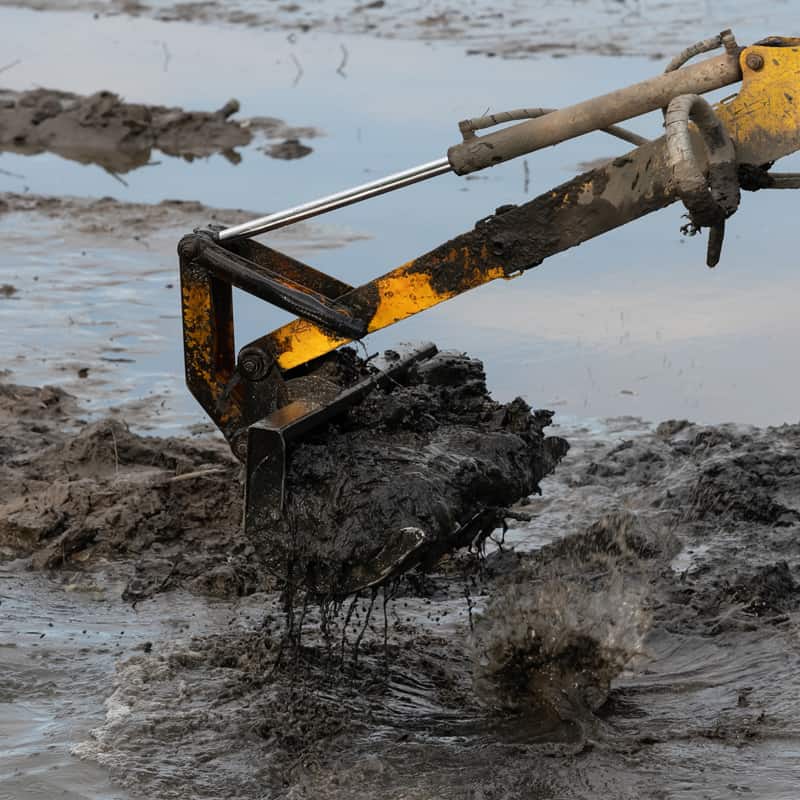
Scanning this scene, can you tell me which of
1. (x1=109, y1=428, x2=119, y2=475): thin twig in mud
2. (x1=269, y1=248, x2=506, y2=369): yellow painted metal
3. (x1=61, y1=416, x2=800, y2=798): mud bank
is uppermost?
(x1=269, y1=248, x2=506, y2=369): yellow painted metal

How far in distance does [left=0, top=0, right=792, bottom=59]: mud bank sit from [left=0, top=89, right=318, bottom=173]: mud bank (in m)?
3.32

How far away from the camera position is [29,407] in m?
8.05

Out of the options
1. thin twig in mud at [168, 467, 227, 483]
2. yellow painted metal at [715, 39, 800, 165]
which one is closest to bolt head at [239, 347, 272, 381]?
yellow painted metal at [715, 39, 800, 165]

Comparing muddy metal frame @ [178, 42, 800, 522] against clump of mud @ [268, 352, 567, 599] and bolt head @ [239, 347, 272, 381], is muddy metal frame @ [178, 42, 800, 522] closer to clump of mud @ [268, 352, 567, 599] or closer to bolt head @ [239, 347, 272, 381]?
bolt head @ [239, 347, 272, 381]

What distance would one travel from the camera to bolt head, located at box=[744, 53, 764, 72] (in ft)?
14.8

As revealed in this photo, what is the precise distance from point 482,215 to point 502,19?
8851mm

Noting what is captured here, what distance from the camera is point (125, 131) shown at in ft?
47.8

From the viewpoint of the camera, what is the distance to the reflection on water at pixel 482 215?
28.1 ft

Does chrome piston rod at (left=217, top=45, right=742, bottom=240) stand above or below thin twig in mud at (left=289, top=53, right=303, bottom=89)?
below

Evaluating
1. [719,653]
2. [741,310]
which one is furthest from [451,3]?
[719,653]

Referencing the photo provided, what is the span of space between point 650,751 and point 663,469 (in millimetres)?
2335

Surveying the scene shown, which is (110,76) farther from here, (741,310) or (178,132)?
(741,310)

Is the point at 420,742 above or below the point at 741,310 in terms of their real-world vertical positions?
below

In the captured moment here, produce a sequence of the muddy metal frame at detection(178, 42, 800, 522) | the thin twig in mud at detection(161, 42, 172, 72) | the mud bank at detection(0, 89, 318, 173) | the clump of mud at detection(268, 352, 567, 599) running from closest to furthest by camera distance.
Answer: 1. the muddy metal frame at detection(178, 42, 800, 522)
2. the clump of mud at detection(268, 352, 567, 599)
3. the mud bank at detection(0, 89, 318, 173)
4. the thin twig in mud at detection(161, 42, 172, 72)
